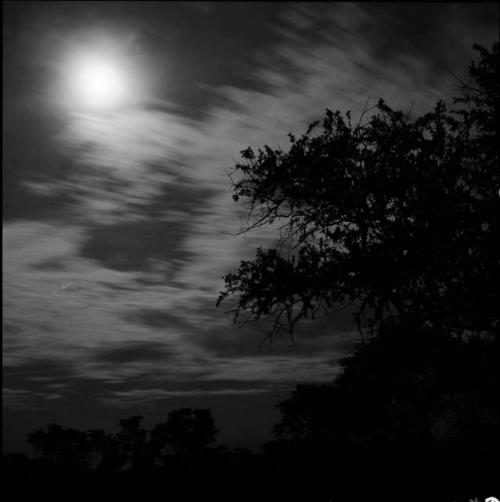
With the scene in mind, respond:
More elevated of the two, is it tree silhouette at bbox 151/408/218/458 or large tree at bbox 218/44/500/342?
large tree at bbox 218/44/500/342

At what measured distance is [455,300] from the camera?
Result: 1395 centimetres

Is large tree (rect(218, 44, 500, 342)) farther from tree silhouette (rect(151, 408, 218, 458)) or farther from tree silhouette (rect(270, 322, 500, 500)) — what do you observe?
tree silhouette (rect(151, 408, 218, 458))

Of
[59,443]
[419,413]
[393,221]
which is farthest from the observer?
[59,443]

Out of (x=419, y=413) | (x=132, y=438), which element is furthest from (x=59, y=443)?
(x=419, y=413)

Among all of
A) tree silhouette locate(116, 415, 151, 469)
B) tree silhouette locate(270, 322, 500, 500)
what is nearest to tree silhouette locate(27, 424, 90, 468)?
tree silhouette locate(116, 415, 151, 469)

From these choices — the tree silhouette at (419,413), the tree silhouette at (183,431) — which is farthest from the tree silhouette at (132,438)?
the tree silhouette at (419,413)

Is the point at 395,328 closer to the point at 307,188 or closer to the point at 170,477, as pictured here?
the point at 307,188

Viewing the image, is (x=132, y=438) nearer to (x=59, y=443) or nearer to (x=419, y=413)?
(x=59, y=443)

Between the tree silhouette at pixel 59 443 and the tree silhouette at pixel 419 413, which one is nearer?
the tree silhouette at pixel 419 413

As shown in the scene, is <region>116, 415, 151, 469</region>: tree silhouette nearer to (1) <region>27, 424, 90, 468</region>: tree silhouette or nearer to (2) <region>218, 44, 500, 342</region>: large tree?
(1) <region>27, 424, 90, 468</region>: tree silhouette

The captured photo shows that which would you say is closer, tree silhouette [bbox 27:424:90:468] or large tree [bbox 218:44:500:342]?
large tree [bbox 218:44:500:342]

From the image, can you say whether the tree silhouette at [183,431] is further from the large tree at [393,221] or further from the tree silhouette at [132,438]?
the large tree at [393,221]

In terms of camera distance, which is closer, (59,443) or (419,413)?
(419,413)

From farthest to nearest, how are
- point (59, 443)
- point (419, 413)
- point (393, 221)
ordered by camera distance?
point (59, 443), point (419, 413), point (393, 221)
